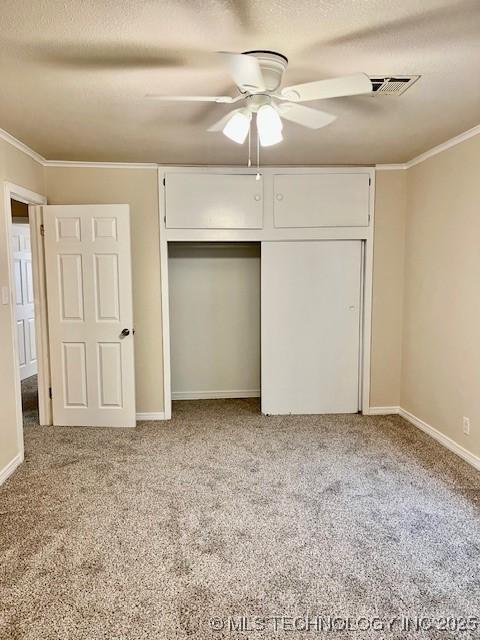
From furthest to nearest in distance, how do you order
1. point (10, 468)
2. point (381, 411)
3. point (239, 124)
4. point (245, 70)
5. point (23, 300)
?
point (23, 300) → point (381, 411) → point (10, 468) → point (239, 124) → point (245, 70)

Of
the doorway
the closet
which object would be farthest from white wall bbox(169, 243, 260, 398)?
the doorway

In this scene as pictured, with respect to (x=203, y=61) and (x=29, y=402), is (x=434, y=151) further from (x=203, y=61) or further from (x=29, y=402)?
(x=29, y=402)

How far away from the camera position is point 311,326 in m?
3.94

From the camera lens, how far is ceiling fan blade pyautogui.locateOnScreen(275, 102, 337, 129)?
1.99m

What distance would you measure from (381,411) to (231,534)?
2407mm

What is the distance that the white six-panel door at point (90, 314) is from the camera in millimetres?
3541

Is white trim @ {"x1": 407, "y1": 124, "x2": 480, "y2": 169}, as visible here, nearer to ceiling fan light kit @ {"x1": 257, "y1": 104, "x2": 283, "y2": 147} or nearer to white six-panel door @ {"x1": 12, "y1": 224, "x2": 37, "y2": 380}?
ceiling fan light kit @ {"x1": 257, "y1": 104, "x2": 283, "y2": 147}

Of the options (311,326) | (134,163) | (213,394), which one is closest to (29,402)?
(213,394)

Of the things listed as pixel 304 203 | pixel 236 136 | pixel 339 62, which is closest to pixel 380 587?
pixel 236 136

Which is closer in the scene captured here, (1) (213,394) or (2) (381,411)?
(2) (381,411)

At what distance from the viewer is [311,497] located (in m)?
2.50

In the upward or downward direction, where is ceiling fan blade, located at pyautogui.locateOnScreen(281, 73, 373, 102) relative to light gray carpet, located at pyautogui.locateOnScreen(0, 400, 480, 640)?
upward

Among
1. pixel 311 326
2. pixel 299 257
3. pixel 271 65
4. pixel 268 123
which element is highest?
pixel 271 65

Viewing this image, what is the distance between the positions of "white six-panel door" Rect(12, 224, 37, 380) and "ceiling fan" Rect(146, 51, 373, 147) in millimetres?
4436
